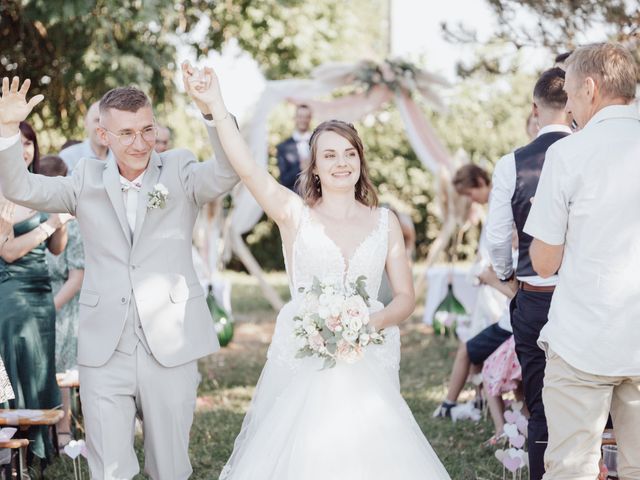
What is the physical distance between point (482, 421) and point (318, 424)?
324 centimetres

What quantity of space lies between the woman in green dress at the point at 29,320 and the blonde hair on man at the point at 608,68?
3025 millimetres

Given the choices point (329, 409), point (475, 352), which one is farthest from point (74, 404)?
point (329, 409)

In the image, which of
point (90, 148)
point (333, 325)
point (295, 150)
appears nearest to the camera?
point (333, 325)

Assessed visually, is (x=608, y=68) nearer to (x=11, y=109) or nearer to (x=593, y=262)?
(x=593, y=262)

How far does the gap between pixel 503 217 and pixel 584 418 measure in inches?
51.4

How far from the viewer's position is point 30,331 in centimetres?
506

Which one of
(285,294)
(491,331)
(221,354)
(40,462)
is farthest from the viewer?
(285,294)

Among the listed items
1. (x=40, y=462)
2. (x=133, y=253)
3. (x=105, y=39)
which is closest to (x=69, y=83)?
(x=105, y=39)

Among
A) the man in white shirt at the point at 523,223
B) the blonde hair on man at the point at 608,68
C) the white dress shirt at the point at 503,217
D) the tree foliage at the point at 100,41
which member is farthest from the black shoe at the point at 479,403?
the tree foliage at the point at 100,41

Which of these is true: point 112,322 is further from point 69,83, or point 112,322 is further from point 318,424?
point 69,83

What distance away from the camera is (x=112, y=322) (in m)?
3.69

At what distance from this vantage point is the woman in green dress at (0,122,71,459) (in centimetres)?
496

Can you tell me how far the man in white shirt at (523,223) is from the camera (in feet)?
13.1

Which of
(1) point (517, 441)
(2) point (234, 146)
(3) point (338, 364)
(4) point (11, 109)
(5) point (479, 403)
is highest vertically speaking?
(4) point (11, 109)
